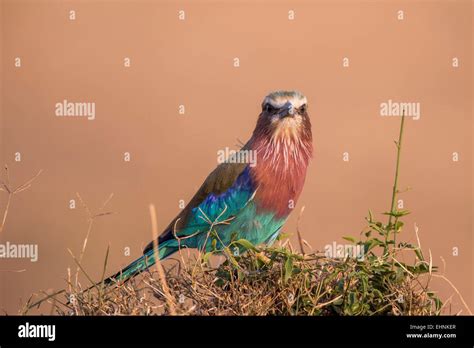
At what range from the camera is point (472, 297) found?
8.70 metres

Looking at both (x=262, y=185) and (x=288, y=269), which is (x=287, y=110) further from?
(x=288, y=269)

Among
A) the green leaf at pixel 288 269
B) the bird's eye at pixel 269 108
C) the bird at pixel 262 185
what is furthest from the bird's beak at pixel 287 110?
the green leaf at pixel 288 269

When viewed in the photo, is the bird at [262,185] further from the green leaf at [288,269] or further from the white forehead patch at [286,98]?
the green leaf at [288,269]

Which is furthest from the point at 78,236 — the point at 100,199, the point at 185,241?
the point at 185,241

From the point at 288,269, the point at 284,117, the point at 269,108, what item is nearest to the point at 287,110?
the point at 284,117

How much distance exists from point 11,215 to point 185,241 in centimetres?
461

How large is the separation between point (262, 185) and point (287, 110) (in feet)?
2.09

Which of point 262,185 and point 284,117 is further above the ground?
point 284,117

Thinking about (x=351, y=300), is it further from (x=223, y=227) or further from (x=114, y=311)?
(x=223, y=227)

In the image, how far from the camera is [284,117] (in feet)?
24.2

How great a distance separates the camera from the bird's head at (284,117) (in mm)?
7324

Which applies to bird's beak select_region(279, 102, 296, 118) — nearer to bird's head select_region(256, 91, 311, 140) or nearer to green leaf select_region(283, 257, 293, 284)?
bird's head select_region(256, 91, 311, 140)

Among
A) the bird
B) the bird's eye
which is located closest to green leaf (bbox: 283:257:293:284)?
the bird

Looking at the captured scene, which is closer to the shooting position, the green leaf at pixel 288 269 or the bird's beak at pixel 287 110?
the green leaf at pixel 288 269
